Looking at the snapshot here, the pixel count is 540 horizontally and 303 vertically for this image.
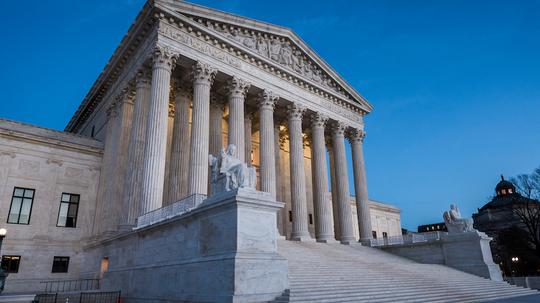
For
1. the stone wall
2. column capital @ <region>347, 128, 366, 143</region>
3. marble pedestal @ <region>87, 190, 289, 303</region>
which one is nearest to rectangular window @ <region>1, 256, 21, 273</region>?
the stone wall

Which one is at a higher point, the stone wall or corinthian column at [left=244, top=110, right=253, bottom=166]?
corinthian column at [left=244, top=110, right=253, bottom=166]

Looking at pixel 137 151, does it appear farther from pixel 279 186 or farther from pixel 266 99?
pixel 279 186

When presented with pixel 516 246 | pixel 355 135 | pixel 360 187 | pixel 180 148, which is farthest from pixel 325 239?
pixel 516 246

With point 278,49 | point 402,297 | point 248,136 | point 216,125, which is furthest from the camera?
point 248,136

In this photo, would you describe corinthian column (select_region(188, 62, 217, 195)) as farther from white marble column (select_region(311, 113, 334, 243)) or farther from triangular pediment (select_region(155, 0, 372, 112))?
white marble column (select_region(311, 113, 334, 243))

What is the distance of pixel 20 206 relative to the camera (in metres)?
24.8

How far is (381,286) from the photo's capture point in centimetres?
1653

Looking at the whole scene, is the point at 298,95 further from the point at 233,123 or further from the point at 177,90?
the point at 177,90

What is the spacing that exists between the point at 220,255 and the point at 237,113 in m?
15.4

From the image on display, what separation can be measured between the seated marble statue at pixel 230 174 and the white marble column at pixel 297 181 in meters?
13.6

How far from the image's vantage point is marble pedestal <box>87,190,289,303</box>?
40.6 feet

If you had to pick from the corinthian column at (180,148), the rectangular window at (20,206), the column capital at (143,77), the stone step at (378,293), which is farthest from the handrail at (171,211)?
the rectangular window at (20,206)

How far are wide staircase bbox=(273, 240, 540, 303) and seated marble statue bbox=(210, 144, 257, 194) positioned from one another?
4416 mm

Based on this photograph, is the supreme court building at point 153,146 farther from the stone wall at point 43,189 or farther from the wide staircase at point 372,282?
the wide staircase at point 372,282
